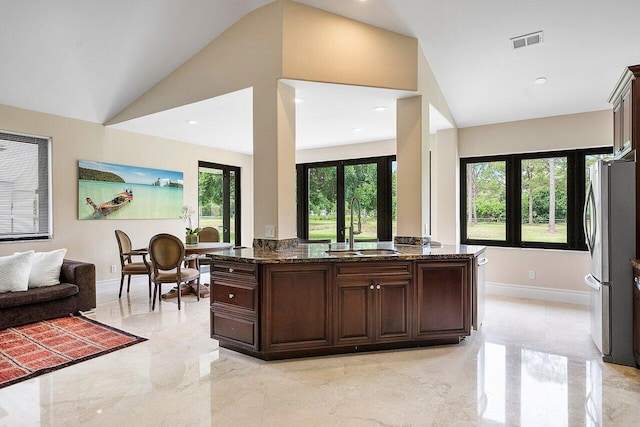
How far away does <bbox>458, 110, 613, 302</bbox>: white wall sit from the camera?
481 centimetres

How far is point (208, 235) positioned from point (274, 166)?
314 cm

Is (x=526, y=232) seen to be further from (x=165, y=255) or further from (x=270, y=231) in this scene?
(x=165, y=255)

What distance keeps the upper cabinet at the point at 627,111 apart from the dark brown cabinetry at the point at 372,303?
209 centimetres

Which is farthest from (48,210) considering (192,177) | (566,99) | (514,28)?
(566,99)

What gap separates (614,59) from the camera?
377cm

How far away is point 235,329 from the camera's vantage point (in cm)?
316

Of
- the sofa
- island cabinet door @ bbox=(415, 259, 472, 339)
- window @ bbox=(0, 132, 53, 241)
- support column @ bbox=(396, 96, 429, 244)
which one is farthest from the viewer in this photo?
window @ bbox=(0, 132, 53, 241)

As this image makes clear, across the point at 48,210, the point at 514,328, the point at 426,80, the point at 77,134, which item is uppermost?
the point at 426,80

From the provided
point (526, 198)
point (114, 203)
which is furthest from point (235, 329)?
point (526, 198)

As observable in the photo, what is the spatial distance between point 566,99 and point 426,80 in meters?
1.96

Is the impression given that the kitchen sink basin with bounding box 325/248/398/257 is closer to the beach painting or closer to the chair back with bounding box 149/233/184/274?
the chair back with bounding box 149/233/184/274

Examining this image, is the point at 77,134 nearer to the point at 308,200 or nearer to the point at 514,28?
the point at 308,200

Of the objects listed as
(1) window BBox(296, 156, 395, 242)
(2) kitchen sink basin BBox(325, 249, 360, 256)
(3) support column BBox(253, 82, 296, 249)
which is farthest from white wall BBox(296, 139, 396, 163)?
(2) kitchen sink basin BBox(325, 249, 360, 256)

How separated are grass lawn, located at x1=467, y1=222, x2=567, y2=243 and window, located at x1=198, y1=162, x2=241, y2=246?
14.9 ft
